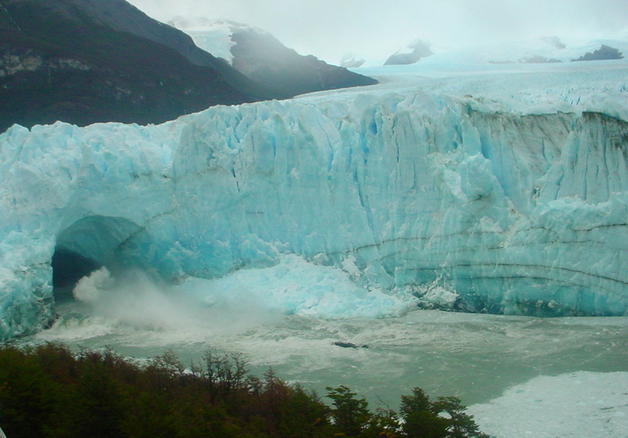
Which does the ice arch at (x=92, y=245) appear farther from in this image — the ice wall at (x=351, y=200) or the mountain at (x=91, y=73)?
the mountain at (x=91, y=73)

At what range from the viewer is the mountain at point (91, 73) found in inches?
979

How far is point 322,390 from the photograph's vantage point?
347 inches

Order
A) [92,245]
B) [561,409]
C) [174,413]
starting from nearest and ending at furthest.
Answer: [174,413] → [561,409] → [92,245]

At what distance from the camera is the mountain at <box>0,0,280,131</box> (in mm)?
24875

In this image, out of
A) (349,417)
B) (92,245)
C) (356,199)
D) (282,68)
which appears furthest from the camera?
(282,68)

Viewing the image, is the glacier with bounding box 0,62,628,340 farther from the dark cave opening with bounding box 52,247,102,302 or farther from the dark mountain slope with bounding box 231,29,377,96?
the dark mountain slope with bounding box 231,29,377,96

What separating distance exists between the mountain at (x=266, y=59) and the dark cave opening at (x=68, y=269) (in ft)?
51.5

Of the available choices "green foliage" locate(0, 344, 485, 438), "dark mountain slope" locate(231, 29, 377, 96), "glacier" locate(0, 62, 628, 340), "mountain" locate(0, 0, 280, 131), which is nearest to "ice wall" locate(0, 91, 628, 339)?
"glacier" locate(0, 62, 628, 340)

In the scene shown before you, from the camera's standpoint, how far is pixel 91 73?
2605 centimetres

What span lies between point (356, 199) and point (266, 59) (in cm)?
2358

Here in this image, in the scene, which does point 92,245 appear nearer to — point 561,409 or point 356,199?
point 356,199

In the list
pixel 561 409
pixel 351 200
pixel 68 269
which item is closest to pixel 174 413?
pixel 561 409

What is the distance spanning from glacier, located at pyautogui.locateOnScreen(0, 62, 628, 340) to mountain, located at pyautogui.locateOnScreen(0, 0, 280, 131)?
11.5 metres

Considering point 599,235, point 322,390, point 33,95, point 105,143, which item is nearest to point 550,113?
point 599,235
